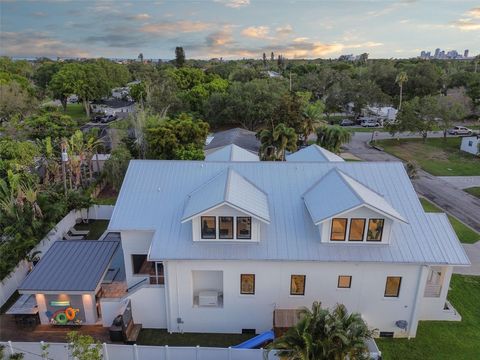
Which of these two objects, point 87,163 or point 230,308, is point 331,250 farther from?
point 87,163

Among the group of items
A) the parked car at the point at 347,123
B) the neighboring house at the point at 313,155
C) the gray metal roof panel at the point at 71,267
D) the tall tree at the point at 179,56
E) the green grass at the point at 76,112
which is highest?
the tall tree at the point at 179,56

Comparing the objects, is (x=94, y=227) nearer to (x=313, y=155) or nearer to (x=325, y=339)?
(x=313, y=155)

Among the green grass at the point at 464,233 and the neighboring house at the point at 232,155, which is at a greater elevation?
the neighboring house at the point at 232,155

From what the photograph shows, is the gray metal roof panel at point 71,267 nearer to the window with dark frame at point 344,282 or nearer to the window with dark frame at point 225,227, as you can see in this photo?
the window with dark frame at point 225,227

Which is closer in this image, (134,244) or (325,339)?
(325,339)

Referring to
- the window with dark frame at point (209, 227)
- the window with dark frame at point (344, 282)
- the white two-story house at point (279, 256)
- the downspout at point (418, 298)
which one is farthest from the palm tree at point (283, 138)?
the downspout at point (418, 298)

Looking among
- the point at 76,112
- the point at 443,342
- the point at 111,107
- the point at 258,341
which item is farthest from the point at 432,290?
the point at 76,112

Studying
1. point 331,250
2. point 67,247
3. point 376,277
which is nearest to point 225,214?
point 331,250
